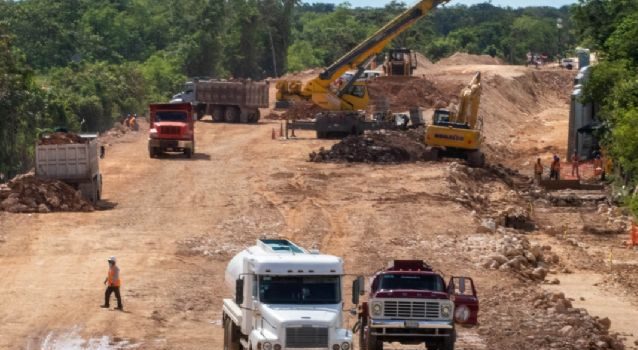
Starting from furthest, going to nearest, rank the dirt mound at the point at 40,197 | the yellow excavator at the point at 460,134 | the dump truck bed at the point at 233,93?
the dump truck bed at the point at 233,93, the yellow excavator at the point at 460,134, the dirt mound at the point at 40,197

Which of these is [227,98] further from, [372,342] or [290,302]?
Answer: [290,302]

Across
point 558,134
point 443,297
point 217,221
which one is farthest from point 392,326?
point 558,134

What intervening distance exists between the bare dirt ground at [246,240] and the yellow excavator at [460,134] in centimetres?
132

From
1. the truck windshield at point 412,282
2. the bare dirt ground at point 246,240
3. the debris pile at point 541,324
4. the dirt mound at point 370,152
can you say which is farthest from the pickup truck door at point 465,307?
the dirt mound at point 370,152

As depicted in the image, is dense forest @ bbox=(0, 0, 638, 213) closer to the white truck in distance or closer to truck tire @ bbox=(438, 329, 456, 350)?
truck tire @ bbox=(438, 329, 456, 350)

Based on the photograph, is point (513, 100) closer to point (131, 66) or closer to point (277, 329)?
Answer: point (131, 66)

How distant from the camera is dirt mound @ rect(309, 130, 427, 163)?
61.4m

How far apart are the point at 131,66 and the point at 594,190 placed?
50.5 meters

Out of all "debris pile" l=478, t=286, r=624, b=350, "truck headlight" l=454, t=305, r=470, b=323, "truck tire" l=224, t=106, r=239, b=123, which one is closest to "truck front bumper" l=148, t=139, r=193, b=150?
"truck tire" l=224, t=106, r=239, b=123

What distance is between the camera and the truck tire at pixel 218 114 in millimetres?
80019

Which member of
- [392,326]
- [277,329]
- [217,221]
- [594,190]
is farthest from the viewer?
[594,190]

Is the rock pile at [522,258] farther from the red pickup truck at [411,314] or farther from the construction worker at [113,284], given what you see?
the red pickup truck at [411,314]

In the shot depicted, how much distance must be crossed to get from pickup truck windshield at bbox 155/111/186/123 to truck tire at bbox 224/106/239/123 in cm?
1834

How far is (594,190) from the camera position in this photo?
59.5 metres
